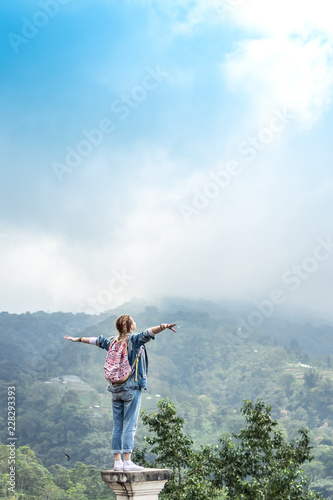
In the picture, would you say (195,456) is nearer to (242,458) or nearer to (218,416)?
(242,458)

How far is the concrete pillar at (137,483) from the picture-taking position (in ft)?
18.4

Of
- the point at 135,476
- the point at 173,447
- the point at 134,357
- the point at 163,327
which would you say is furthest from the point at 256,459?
the point at 163,327

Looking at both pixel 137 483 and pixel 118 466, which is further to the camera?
pixel 118 466

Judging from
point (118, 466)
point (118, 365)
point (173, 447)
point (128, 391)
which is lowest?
point (173, 447)

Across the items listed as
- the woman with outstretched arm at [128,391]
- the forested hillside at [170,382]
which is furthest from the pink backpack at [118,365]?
the forested hillside at [170,382]

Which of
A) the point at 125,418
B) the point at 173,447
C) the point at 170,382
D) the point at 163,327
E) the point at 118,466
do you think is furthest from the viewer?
the point at 170,382

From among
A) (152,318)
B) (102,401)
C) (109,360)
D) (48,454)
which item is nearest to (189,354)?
(152,318)

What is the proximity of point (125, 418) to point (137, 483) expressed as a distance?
0.65 meters

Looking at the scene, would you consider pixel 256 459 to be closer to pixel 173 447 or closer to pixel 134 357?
pixel 173 447

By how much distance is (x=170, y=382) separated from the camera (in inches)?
5778

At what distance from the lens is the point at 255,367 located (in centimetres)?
14862

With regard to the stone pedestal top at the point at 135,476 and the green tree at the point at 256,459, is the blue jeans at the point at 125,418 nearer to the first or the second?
the stone pedestal top at the point at 135,476

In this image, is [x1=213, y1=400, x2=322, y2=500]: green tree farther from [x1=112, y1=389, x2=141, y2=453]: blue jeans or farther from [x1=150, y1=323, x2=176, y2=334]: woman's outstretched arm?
[x1=150, y1=323, x2=176, y2=334]: woman's outstretched arm

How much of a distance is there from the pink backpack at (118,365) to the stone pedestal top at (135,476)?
0.84 meters
